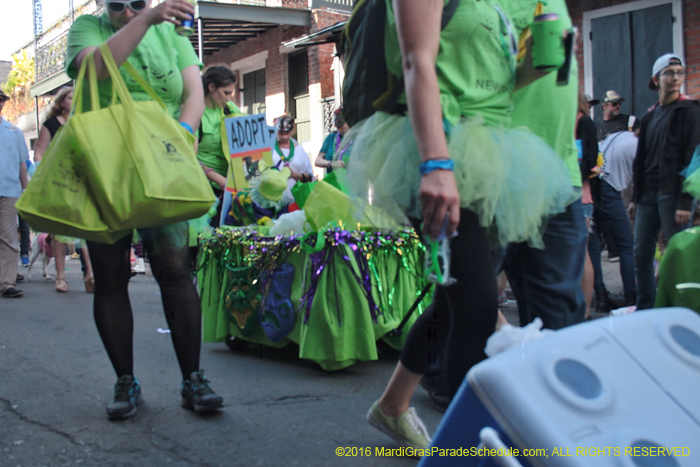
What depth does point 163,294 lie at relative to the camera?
106 inches

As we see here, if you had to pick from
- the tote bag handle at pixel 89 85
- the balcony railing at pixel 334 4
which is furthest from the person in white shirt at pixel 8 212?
the balcony railing at pixel 334 4

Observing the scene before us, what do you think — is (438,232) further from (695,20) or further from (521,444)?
(695,20)

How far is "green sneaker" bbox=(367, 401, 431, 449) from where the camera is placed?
7.36ft

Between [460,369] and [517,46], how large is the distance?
90 cm

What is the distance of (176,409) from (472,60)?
6.08ft

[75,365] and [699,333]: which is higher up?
[699,333]

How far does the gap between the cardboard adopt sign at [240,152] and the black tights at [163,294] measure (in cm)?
195

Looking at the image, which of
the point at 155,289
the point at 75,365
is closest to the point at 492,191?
the point at 75,365

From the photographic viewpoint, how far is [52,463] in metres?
2.23

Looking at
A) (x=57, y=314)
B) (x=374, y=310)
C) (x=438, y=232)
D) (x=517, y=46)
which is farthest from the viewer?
(x=57, y=314)

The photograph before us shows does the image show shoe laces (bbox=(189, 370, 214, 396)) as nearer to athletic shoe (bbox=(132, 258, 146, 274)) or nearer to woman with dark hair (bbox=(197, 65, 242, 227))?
woman with dark hair (bbox=(197, 65, 242, 227))

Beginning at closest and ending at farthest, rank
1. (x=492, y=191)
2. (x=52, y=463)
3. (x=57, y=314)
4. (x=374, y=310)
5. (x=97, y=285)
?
(x=492, y=191) < (x=52, y=463) < (x=97, y=285) < (x=374, y=310) < (x=57, y=314)

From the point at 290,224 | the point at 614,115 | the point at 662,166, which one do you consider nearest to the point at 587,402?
the point at 290,224

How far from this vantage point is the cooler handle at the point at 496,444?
3.52ft
